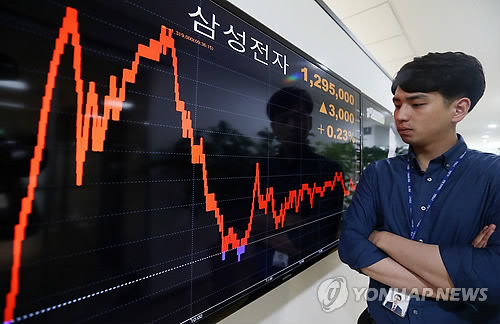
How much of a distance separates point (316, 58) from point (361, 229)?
972 millimetres

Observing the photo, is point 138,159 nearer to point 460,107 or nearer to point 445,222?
point 445,222

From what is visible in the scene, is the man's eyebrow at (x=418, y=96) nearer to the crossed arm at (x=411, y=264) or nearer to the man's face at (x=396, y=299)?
the crossed arm at (x=411, y=264)

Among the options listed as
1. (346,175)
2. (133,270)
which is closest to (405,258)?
(346,175)

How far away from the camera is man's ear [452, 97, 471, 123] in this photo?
0.94 metres

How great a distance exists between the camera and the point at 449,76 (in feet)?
3.01

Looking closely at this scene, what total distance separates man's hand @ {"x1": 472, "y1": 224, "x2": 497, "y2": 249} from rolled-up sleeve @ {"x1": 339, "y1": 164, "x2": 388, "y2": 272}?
301 mm

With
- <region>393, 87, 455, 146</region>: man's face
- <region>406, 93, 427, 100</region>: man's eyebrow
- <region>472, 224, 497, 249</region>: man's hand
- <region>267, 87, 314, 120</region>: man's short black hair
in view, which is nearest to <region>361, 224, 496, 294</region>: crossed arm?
<region>472, 224, 497, 249</region>: man's hand

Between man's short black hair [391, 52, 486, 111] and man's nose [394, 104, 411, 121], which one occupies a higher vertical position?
man's short black hair [391, 52, 486, 111]

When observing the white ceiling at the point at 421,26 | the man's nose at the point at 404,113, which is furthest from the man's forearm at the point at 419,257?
the white ceiling at the point at 421,26

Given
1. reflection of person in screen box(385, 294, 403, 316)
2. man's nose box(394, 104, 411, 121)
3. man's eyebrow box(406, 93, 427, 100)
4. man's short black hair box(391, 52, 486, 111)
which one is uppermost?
man's short black hair box(391, 52, 486, 111)

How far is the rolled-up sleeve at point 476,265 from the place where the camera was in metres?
0.74

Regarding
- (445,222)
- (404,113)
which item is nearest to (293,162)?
(404,113)

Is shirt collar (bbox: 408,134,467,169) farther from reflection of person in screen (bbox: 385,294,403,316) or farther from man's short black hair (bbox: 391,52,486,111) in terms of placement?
reflection of person in screen (bbox: 385,294,403,316)

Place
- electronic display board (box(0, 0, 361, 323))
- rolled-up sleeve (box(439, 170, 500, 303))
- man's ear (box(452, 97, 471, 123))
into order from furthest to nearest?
1. man's ear (box(452, 97, 471, 123))
2. rolled-up sleeve (box(439, 170, 500, 303))
3. electronic display board (box(0, 0, 361, 323))
